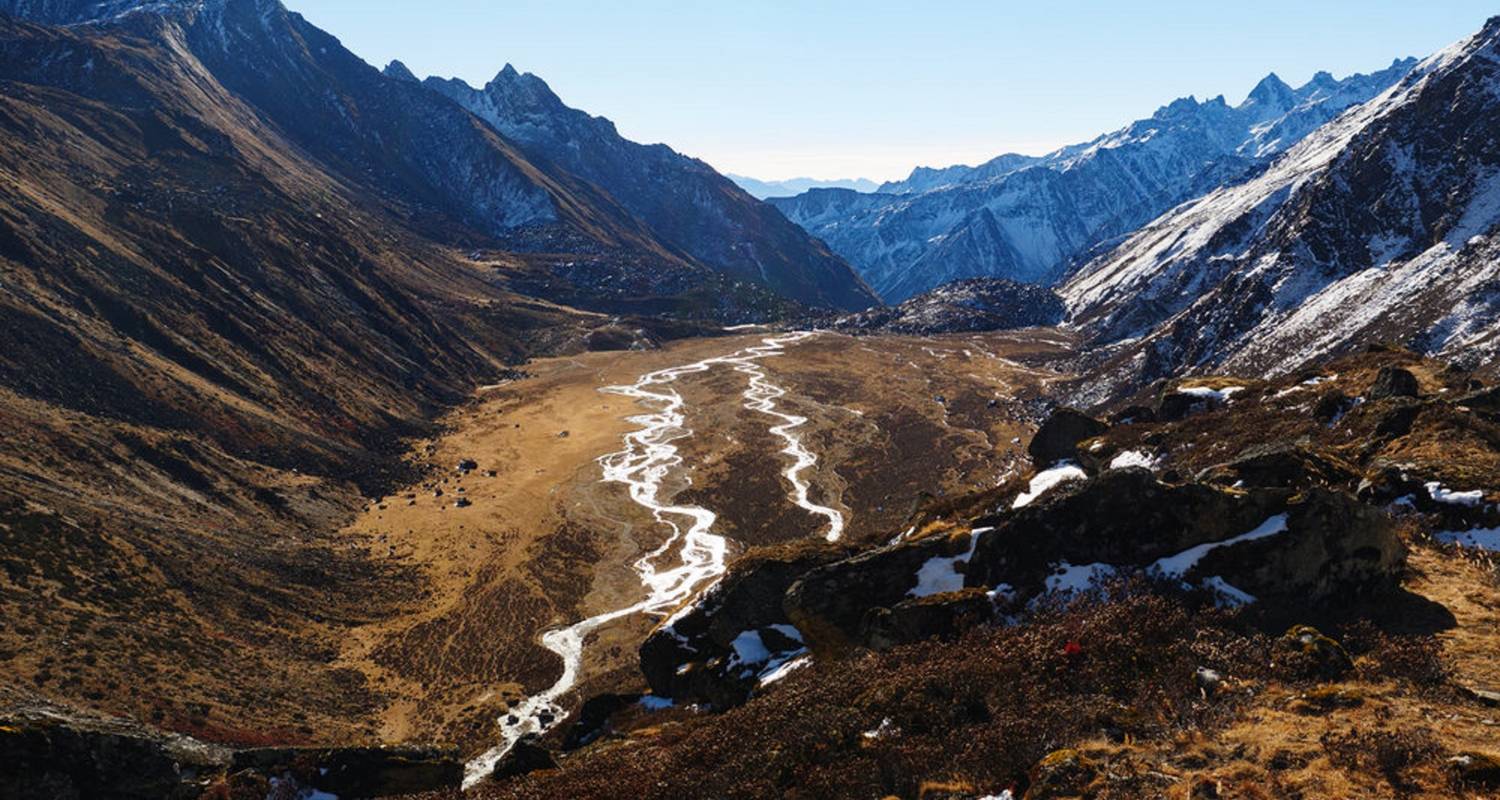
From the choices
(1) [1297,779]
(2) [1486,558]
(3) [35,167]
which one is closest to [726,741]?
(1) [1297,779]

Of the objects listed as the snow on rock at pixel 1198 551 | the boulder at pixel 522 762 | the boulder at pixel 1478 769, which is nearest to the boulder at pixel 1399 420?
the snow on rock at pixel 1198 551

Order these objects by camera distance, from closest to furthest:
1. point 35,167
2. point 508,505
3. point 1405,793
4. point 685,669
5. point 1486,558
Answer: point 1405,793 < point 1486,558 < point 685,669 < point 508,505 < point 35,167

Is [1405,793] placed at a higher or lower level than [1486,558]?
higher

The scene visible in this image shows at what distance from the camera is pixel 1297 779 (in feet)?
40.3

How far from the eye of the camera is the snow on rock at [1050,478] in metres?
34.6

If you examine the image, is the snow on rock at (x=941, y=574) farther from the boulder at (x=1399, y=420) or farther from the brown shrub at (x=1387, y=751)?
the boulder at (x=1399, y=420)

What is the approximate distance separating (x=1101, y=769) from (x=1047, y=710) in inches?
86.4

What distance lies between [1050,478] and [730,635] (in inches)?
664

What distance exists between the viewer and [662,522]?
86.0m

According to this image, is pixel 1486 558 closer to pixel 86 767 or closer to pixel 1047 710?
pixel 1047 710

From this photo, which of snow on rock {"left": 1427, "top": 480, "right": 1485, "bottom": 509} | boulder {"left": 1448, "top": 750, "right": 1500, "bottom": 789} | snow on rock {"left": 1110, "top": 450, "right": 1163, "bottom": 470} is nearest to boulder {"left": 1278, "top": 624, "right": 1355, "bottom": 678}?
boulder {"left": 1448, "top": 750, "right": 1500, "bottom": 789}

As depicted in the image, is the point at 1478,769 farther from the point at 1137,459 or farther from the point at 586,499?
the point at 586,499

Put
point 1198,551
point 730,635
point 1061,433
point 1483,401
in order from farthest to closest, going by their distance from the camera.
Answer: point 1061,433, point 1483,401, point 730,635, point 1198,551

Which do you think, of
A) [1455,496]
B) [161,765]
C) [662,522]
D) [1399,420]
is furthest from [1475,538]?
[662,522]
